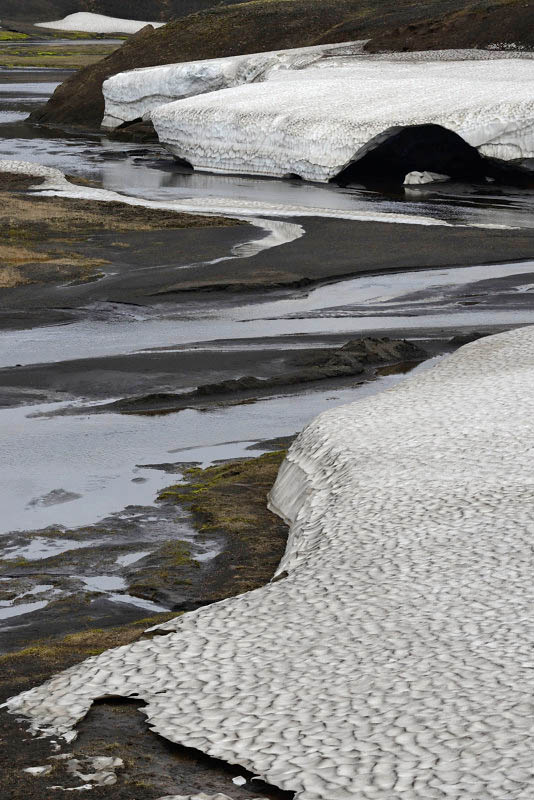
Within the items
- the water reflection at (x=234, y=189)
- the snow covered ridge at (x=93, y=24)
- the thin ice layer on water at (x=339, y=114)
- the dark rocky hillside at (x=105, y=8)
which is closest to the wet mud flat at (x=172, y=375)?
Result: the water reflection at (x=234, y=189)

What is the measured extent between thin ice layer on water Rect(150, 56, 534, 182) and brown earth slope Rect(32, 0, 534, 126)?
272 inches

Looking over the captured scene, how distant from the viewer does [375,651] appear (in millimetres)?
5363

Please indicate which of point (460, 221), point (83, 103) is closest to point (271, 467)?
point (460, 221)

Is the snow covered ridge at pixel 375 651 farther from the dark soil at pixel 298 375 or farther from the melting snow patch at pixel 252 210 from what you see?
the melting snow patch at pixel 252 210

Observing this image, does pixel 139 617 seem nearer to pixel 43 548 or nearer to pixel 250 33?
pixel 43 548

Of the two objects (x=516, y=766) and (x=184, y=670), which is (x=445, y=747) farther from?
(x=184, y=670)

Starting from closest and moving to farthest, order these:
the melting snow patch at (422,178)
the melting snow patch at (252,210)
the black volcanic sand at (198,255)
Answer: the black volcanic sand at (198,255) < the melting snow patch at (252,210) < the melting snow patch at (422,178)

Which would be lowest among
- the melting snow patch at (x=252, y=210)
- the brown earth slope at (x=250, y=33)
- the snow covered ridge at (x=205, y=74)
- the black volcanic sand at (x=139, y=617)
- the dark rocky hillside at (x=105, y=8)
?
the black volcanic sand at (x=139, y=617)

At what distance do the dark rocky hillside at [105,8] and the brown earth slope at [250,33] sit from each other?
194 ft

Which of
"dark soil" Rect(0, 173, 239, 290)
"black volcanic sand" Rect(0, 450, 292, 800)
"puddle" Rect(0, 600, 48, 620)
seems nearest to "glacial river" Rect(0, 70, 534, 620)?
"black volcanic sand" Rect(0, 450, 292, 800)

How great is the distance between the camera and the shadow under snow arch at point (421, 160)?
28.7m

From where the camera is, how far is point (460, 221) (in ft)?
74.3

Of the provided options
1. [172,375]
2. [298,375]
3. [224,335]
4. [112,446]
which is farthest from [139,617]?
[224,335]

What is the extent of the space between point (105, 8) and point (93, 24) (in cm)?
253
